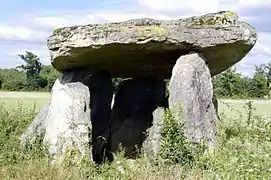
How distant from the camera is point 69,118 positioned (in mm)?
10594

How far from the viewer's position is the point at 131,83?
13.6 m

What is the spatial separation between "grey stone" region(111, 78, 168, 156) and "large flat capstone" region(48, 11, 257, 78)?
2.22m

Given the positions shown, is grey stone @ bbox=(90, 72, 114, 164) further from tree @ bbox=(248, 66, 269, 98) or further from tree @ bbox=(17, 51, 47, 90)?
tree @ bbox=(17, 51, 47, 90)

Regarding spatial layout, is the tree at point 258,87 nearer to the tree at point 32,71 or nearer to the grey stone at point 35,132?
the tree at point 32,71

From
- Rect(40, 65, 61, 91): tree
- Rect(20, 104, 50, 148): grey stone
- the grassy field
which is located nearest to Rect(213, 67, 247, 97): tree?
Rect(40, 65, 61, 91): tree

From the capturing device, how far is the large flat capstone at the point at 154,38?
10.1 meters

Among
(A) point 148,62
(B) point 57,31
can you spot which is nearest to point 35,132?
(B) point 57,31

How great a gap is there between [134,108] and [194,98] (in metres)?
3.26

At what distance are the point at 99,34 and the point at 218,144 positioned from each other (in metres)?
2.76

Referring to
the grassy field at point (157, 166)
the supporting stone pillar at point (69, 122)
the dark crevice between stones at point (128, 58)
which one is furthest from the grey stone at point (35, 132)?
the dark crevice between stones at point (128, 58)

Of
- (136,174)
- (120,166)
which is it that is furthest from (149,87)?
(136,174)

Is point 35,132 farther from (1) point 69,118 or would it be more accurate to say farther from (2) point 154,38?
(2) point 154,38

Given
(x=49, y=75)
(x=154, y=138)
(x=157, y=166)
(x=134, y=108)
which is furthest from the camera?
(x=49, y=75)

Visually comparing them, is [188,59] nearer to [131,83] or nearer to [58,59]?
[58,59]
